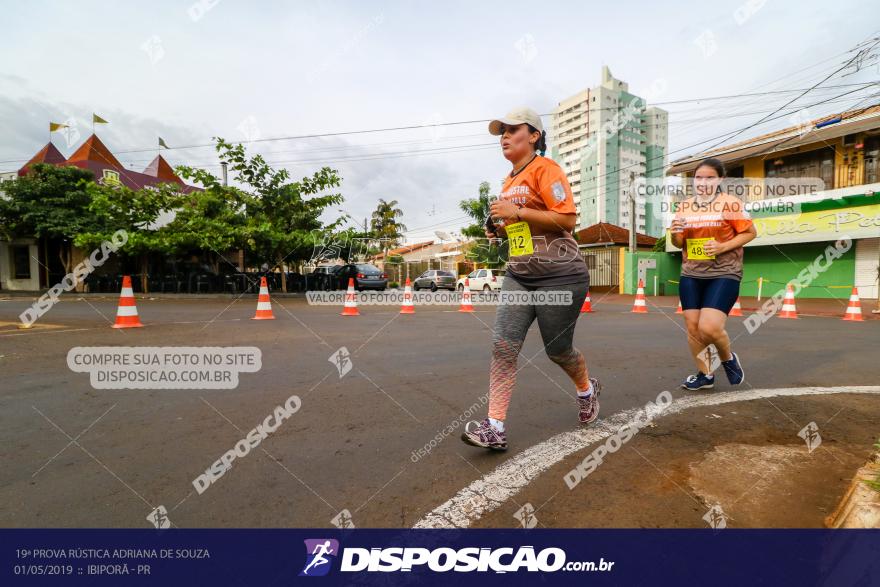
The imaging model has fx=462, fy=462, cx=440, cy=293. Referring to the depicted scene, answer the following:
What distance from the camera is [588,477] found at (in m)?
2.19

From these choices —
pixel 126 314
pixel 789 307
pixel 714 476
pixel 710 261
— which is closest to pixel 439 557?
pixel 714 476

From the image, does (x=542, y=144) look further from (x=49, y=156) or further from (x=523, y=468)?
(x=49, y=156)

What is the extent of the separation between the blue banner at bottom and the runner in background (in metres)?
2.14

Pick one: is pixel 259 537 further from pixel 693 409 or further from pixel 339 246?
pixel 339 246

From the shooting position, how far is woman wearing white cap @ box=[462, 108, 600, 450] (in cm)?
Answer: 259

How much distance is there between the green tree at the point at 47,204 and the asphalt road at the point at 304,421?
18423 mm

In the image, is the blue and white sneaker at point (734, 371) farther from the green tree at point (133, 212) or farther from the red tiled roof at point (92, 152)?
the red tiled roof at point (92, 152)

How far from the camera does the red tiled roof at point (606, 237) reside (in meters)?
30.0

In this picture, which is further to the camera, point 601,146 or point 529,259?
point 601,146

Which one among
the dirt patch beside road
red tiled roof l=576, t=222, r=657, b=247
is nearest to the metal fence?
red tiled roof l=576, t=222, r=657, b=247

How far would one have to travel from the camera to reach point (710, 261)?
3.68 meters

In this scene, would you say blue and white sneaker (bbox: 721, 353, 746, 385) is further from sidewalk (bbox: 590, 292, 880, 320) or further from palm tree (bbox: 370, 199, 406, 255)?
palm tree (bbox: 370, 199, 406, 255)

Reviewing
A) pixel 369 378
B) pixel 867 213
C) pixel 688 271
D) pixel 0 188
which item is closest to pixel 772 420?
pixel 688 271

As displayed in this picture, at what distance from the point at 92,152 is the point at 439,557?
31.9 metres
